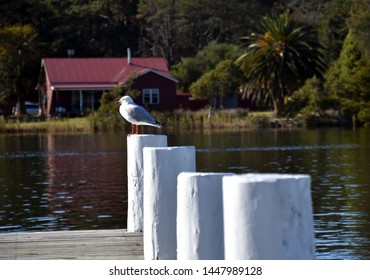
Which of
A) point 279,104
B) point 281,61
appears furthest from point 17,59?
point 279,104

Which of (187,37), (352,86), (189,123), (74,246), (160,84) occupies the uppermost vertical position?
(187,37)

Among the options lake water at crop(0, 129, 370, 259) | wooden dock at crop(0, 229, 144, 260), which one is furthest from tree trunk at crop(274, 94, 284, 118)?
wooden dock at crop(0, 229, 144, 260)

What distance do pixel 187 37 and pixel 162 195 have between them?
8576cm

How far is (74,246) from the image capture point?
11.5 meters

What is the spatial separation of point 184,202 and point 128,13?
88075 mm

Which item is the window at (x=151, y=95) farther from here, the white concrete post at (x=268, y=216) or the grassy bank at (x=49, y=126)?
the white concrete post at (x=268, y=216)

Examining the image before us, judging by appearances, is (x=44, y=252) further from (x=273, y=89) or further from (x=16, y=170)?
(x=273, y=89)

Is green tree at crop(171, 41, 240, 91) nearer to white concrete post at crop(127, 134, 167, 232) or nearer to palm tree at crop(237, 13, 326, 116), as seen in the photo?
palm tree at crop(237, 13, 326, 116)

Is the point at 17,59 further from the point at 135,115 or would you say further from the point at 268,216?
the point at 268,216

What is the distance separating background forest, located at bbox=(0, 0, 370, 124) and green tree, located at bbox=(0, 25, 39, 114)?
71mm

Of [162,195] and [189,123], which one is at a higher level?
[162,195]

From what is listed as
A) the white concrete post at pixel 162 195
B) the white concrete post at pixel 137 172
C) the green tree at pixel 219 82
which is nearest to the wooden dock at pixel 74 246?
the white concrete post at pixel 137 172

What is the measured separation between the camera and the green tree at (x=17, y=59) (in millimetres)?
74000

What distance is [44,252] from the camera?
36.8 feet
